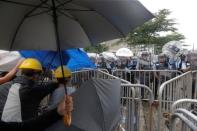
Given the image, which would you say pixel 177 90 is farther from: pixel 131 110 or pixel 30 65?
pixel 30 65

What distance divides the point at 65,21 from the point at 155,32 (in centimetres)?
3345

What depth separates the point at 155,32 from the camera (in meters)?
37.5

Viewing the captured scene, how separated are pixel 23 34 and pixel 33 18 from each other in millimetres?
304

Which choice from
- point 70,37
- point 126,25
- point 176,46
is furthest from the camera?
point 176,46

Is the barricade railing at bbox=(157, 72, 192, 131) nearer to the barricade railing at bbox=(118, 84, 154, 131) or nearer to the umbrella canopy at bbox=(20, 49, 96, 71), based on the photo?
the barricade railing at bbox=(118, 84, 154, 131)

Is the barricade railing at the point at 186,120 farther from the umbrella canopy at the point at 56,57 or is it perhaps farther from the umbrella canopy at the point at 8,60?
the umbrella canopy at the point at 8,60

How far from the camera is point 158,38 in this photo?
121 ft

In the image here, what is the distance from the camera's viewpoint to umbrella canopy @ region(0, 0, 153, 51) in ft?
13.0

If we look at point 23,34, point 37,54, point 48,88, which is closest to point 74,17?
point 23,34

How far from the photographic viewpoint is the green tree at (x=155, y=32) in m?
34.1

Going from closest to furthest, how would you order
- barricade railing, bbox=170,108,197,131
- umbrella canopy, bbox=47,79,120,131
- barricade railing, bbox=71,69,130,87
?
barricade railing, bbox=170,108,197,131 < umbrella canopy, bbox=47,79,120,131 < barricade railing, bbox=71,69,130,87

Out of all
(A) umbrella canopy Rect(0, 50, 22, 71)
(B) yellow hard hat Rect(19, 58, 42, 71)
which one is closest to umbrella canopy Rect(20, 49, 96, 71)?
(A) umbrella canopy Rect(0, 50, 22, 71)

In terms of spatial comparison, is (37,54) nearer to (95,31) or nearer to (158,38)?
(95,31)

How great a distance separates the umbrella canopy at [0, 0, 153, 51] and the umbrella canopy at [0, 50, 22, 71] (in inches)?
46.9
